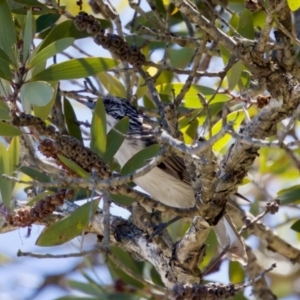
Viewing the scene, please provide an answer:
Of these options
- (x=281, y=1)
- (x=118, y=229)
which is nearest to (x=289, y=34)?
(x=281, y=1)

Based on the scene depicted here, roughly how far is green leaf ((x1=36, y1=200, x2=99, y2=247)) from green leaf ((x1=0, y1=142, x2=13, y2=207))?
26cm

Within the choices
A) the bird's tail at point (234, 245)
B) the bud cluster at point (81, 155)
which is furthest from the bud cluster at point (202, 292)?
the bird's tail at point (234, 245)

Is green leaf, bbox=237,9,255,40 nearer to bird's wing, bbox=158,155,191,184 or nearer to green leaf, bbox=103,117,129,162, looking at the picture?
green leaf, bbox=103,117,129,162

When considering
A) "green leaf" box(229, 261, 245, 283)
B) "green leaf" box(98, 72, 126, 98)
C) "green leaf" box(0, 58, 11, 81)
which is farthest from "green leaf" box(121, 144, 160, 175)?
"green leaf" box(229, 261, 245, 283)

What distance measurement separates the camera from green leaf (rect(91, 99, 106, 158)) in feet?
9.66

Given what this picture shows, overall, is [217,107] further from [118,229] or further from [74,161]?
[74,161]

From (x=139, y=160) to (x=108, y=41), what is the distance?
505mm

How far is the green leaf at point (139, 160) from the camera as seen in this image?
300 cm

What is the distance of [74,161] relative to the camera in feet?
9.30

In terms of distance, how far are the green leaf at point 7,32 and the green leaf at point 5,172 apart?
44 centimetres

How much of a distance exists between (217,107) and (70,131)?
2.53 ft

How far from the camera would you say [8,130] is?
9.67ft

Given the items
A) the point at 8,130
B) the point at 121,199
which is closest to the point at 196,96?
the point at 121,199

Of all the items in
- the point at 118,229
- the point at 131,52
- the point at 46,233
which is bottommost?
the point at 46,233
